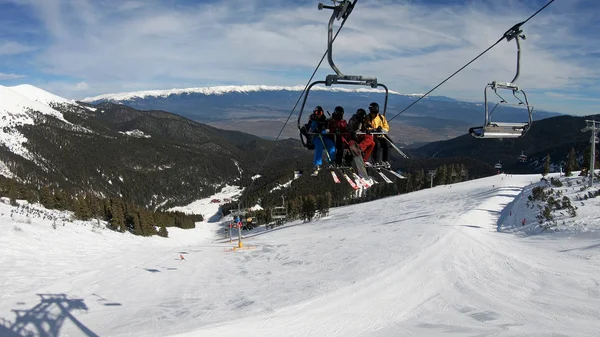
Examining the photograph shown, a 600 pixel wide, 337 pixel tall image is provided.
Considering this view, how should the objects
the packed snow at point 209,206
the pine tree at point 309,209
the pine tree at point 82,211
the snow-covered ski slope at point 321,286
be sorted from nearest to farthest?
1. the snow-covered ski slope at point 321,286
2. the pine tree at point 82,211
3. the pine tree at point 309,209
4. the packed snow at point 209,206

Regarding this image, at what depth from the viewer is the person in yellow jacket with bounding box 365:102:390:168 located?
36.1 feet

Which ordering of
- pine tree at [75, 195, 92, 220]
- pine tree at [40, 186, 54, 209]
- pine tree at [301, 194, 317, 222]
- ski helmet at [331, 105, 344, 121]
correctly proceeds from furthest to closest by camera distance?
1. pine tree at [301, 194, 317, 222]
2. pine tree at [40, 186, 54, 209]
3. pine tree at [75, 195, 92, 220]
4. ski helmet at [331, 105, 344, 121]

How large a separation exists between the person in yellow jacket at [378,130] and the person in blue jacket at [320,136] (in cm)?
136

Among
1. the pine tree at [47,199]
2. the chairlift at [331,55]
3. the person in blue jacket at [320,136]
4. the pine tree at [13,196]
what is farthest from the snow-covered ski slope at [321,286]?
the pine tree at [47,199]

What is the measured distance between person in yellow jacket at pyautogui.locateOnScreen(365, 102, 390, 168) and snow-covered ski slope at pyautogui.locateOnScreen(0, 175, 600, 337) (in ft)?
18.9

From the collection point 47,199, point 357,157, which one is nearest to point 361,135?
point 357,157

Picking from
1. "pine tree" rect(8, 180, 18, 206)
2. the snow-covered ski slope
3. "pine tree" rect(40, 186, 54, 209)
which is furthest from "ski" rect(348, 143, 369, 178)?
"pine tree" rect(40, 186, 54, 209)

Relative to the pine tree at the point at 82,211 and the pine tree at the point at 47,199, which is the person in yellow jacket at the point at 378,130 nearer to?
the pine tree at the point at 82,211

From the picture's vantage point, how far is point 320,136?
11.7 meters

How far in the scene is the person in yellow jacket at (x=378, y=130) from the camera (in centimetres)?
1102

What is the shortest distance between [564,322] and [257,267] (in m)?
18.1

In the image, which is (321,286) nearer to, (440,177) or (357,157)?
(357,157)

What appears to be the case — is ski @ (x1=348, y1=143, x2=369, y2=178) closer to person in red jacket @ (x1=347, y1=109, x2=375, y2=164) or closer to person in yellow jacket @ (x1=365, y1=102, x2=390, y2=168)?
person in red jacket @ (x1=347, y1=109, x2=375, y2=164)

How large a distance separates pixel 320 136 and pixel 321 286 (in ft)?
32.2
